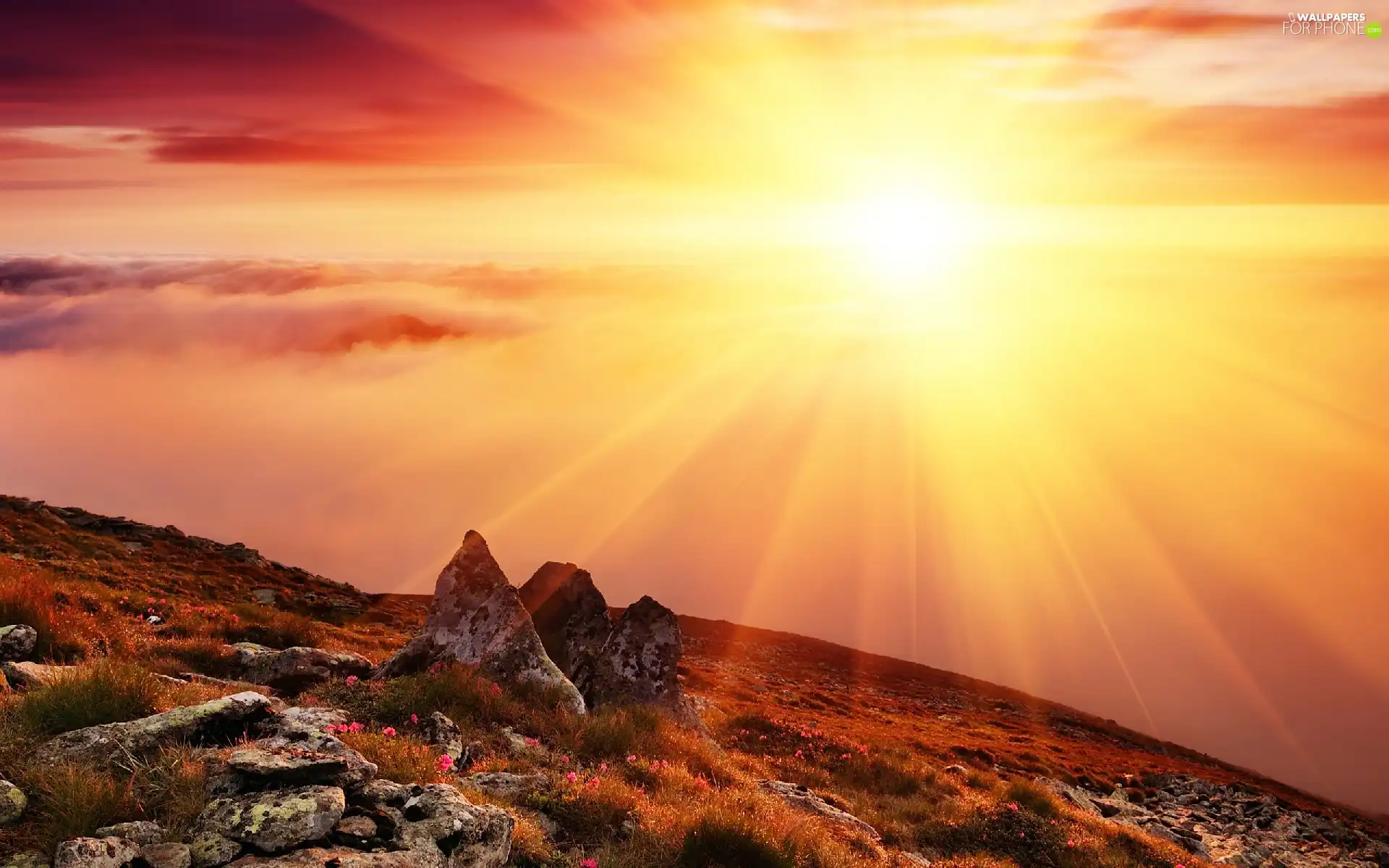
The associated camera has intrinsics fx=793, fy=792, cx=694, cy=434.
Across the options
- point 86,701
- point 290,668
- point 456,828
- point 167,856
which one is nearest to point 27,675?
point 86,701

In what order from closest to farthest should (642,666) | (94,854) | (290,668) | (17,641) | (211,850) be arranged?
(94,854)
(211,850)
(17,641)
(290,668)
(642,666)

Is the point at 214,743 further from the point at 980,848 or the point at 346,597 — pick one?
the point at 346,597

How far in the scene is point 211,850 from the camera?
6941 mm

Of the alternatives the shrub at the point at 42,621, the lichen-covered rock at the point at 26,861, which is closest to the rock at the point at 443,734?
the lichen-covered rock at the point at 26,861

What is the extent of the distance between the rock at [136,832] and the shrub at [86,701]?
238 centimetres

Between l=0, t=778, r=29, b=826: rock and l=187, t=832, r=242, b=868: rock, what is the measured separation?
65.1 inches

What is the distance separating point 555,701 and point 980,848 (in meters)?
9.87

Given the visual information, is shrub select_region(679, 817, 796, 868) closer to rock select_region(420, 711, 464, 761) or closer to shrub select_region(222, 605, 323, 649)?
rock select_region(420, 711, 464, 761)

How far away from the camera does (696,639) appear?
80.1 meters

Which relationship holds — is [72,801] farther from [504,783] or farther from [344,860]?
[504,783]

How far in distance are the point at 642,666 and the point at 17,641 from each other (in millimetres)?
12211

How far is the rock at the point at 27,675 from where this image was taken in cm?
1019

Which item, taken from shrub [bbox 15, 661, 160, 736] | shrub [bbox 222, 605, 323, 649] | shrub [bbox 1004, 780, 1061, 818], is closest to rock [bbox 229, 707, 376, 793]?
shrub [bbox 15, 661, 160, 736]

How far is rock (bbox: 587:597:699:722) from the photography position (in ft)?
64.0
